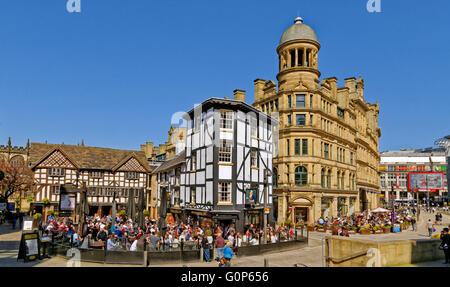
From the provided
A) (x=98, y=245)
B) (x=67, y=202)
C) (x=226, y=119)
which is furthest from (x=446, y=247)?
(x=67, y=202)

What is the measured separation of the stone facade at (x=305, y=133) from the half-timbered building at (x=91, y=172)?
61.8 ft

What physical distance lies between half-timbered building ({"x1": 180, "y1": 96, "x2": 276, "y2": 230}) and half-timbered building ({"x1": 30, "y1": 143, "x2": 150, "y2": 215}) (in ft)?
48.0

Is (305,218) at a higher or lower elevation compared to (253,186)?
lower

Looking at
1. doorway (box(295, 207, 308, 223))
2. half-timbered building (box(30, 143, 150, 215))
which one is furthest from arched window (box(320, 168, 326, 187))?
half-timbered building (box(30, 143, 150, 215))

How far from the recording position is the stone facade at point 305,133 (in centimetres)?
3803

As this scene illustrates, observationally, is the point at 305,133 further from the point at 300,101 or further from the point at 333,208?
the point at 333,208

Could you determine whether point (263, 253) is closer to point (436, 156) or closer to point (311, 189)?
point (311, 189)

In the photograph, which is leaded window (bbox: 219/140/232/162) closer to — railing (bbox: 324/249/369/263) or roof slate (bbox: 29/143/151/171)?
railing (bbox: 324/249/369/263)

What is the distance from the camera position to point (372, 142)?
63.0 m

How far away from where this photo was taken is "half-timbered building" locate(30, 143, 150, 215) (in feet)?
136

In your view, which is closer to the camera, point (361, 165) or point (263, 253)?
point (263, 253)
